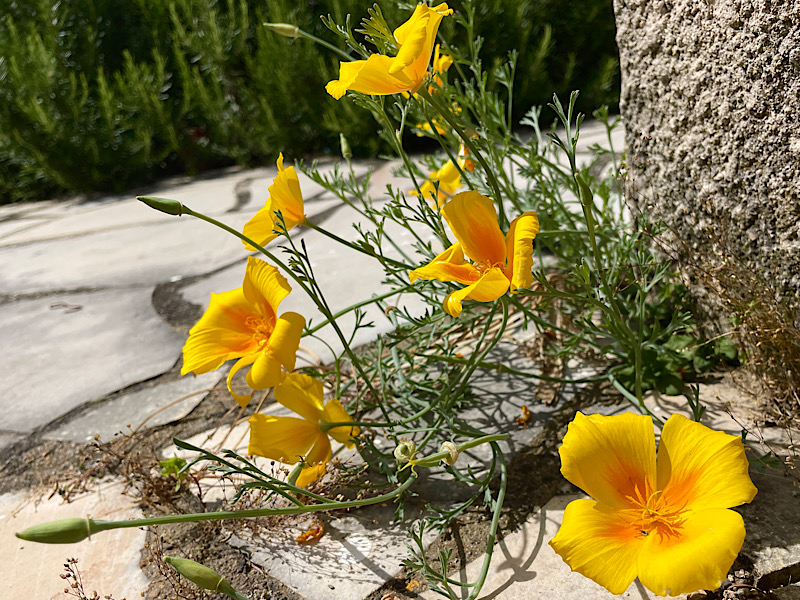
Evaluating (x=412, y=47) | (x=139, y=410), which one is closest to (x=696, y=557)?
(x=412, y=47)

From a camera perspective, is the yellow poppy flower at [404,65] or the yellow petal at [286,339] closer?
the yellow poppy flower at [404,65]

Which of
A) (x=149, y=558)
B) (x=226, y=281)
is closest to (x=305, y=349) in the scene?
(x=226, y=281)

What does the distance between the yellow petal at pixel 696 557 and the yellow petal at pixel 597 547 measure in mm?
20

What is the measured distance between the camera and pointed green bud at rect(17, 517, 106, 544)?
76 cm

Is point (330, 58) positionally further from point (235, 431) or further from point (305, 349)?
point (235, 431)

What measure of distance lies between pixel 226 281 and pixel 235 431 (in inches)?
32.9

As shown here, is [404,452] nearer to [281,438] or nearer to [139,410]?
[281,438]

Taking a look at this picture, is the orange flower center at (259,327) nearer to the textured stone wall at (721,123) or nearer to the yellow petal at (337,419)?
the yellow petal at (337,419)

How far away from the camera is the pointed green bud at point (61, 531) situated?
763mm

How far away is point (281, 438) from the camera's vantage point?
1137mm

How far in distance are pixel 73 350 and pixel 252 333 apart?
1.09 meters

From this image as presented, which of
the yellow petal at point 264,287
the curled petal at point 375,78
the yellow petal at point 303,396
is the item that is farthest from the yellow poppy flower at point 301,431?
the curled petal at point 375,78

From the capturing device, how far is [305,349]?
5.96 ft

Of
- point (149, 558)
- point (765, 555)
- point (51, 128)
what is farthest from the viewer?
point (51, 128)
